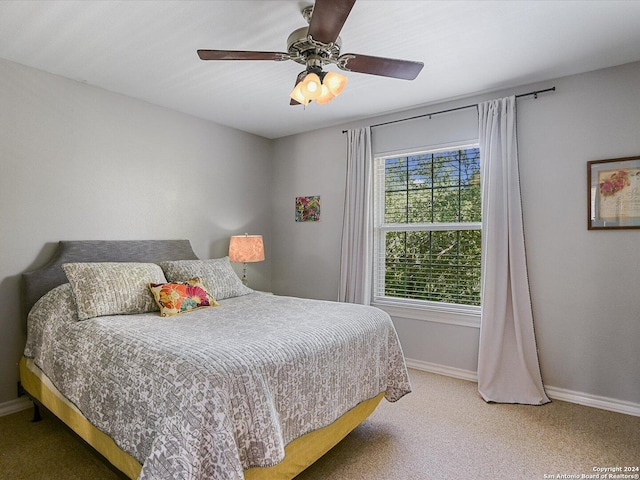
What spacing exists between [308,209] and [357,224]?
75 cm

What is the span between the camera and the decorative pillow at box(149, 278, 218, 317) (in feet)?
8.05

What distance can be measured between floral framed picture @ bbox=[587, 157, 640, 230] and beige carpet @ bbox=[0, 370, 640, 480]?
1373 millimetres

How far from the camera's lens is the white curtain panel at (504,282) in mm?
2900

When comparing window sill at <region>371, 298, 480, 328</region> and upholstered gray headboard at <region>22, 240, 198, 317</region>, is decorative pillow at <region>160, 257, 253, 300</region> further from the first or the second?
window sill at <region>371, 298, 480, 328</region>

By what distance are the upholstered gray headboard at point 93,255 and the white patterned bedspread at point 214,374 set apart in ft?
0.59

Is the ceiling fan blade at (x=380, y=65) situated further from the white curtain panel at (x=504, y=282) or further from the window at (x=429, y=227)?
the window at (x=429, y=227)

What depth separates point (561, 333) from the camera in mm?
2865

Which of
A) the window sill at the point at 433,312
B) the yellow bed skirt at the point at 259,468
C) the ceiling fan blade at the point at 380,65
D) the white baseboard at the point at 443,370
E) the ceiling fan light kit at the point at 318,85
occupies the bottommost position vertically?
the white baseboard at the point at 443,370

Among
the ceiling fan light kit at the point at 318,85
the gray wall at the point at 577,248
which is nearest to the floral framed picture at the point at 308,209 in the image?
the gray wall at the point at 577,248

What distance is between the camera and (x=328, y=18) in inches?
62.2

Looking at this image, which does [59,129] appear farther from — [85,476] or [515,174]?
[515,174]

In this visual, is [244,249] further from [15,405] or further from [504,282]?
[504,282]

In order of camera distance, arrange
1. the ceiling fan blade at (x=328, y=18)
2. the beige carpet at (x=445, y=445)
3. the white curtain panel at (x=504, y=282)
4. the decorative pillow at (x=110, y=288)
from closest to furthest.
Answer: the ceiling fan blade at (x=328, y=18), the beige carpet at (x=445, y=445), the decorative pillow at (x=110, y=288), the white curtain panel at (x=504, y=282)

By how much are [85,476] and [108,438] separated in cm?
53
